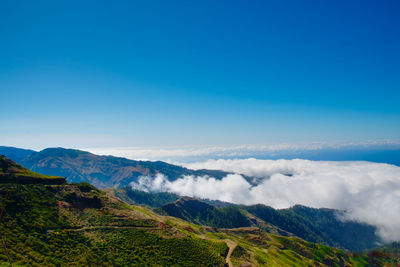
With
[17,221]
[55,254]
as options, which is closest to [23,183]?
[17,221]

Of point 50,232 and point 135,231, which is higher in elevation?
point 50,232

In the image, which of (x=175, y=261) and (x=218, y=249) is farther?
(x=218, y=249)

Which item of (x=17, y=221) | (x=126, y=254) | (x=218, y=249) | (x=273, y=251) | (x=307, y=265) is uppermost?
(x=17, y=221)

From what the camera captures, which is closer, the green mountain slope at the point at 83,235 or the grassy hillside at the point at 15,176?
the green mountain slope at the point at 83,235

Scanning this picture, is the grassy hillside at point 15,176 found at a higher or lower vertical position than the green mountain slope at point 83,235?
higher

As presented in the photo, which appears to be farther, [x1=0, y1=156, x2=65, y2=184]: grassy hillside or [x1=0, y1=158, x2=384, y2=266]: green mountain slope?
[x1=0, y1=156, x2=65, y2=184]: grassy hillside

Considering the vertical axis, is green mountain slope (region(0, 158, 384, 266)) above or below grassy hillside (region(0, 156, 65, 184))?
below

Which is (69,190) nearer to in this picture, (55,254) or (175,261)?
(55,254)

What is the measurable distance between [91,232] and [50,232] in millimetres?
13280

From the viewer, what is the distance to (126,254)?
69875 mm

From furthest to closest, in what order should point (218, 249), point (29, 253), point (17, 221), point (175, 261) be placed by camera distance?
point (218, 249) < point (175, 261) < point (17, 221) < point (29, 253)

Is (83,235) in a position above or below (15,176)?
below

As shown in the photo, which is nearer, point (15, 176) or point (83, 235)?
point (83, 235)

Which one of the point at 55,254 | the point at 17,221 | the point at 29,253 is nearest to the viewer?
the point at 29,253
